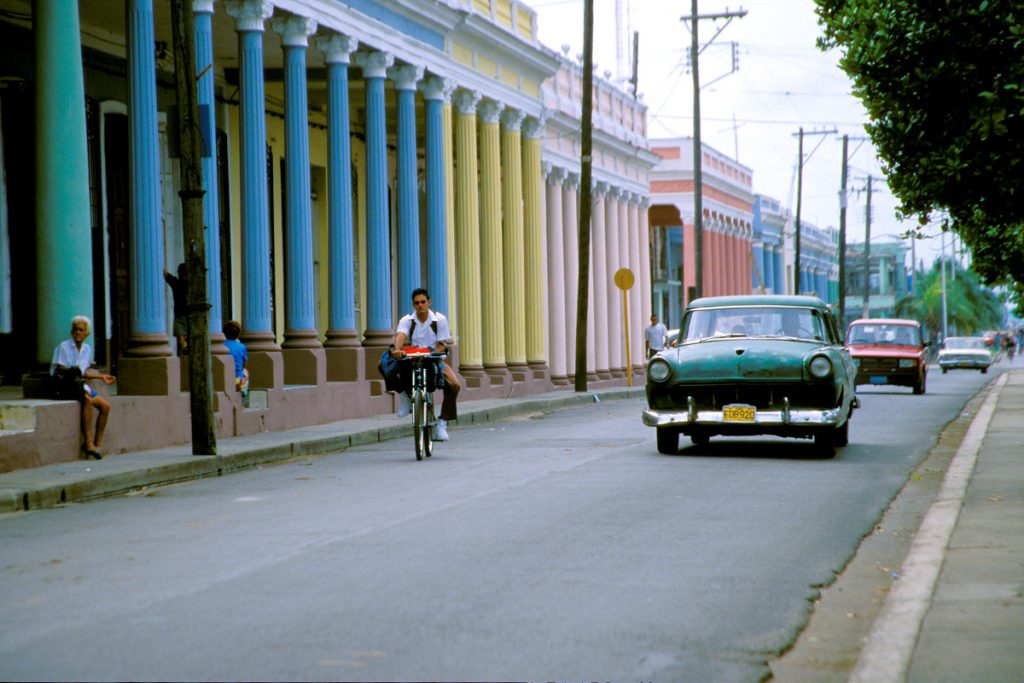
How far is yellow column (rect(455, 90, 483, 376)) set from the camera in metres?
31.2

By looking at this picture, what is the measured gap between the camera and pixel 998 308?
149 metres

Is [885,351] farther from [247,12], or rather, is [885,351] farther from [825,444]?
[825,444]

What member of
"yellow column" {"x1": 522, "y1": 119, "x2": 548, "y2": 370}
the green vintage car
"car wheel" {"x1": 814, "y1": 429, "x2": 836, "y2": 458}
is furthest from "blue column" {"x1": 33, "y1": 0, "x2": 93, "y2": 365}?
"yellow column" {"x1": 522, "y1": 119, "x2": 548, "y2": 370}

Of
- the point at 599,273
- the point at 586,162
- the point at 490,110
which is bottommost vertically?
the point at 599,273

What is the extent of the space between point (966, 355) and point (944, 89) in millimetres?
46644

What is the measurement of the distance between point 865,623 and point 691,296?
186ft

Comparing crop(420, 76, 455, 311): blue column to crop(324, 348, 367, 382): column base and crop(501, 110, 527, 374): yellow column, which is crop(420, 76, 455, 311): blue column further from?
crop(324, 348, 367, 382): column base

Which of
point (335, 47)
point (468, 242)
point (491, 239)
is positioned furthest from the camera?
point (491, 239)

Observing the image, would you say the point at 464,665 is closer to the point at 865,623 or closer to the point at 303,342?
the point at 865,623

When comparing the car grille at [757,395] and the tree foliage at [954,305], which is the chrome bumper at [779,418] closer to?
the car grille at [757,395]

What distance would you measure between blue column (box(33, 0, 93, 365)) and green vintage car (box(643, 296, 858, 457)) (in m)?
6.17

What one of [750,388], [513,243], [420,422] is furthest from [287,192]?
[513,243]

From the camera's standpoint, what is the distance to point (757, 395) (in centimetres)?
1505

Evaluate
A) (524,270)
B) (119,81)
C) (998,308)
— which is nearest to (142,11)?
(119,81)
